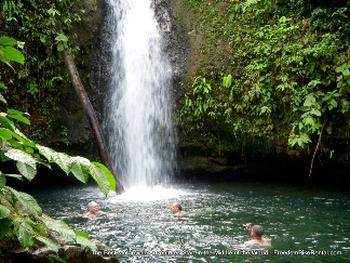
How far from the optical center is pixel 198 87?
10.7m

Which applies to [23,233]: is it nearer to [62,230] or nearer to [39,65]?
[62,230]

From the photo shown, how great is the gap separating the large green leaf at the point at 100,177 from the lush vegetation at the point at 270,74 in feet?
23.6

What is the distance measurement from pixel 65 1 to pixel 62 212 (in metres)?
5.99

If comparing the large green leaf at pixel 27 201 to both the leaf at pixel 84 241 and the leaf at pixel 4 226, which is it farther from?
the leaf at pixel 84 241

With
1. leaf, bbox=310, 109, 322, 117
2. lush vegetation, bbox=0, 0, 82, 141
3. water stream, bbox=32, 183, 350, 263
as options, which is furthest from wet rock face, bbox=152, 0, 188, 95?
leaf, bbox=310, 109, 322, 117

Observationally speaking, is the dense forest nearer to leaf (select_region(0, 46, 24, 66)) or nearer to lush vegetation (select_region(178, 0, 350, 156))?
lush vegetation (select_region(178, 0, 350, 156))

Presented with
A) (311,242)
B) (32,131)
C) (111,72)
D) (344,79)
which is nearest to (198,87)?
(111,72)

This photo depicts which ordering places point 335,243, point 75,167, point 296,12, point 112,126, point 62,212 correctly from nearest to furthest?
point 75,167 → point 335,243 → point 62,212 → point 296,12 → point 112,126

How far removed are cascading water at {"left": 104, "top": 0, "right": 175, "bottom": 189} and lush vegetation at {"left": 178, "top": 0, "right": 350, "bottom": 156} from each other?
2.93 ft

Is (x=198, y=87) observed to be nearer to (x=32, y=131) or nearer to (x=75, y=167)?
(x=32, y=131)

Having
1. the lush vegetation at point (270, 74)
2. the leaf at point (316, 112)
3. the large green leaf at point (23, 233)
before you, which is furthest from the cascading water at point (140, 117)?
the large green leaf at point (23, 233)

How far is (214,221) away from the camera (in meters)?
7.05

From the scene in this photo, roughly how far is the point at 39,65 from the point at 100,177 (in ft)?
33.2

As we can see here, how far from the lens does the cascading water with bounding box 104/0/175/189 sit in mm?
11570
